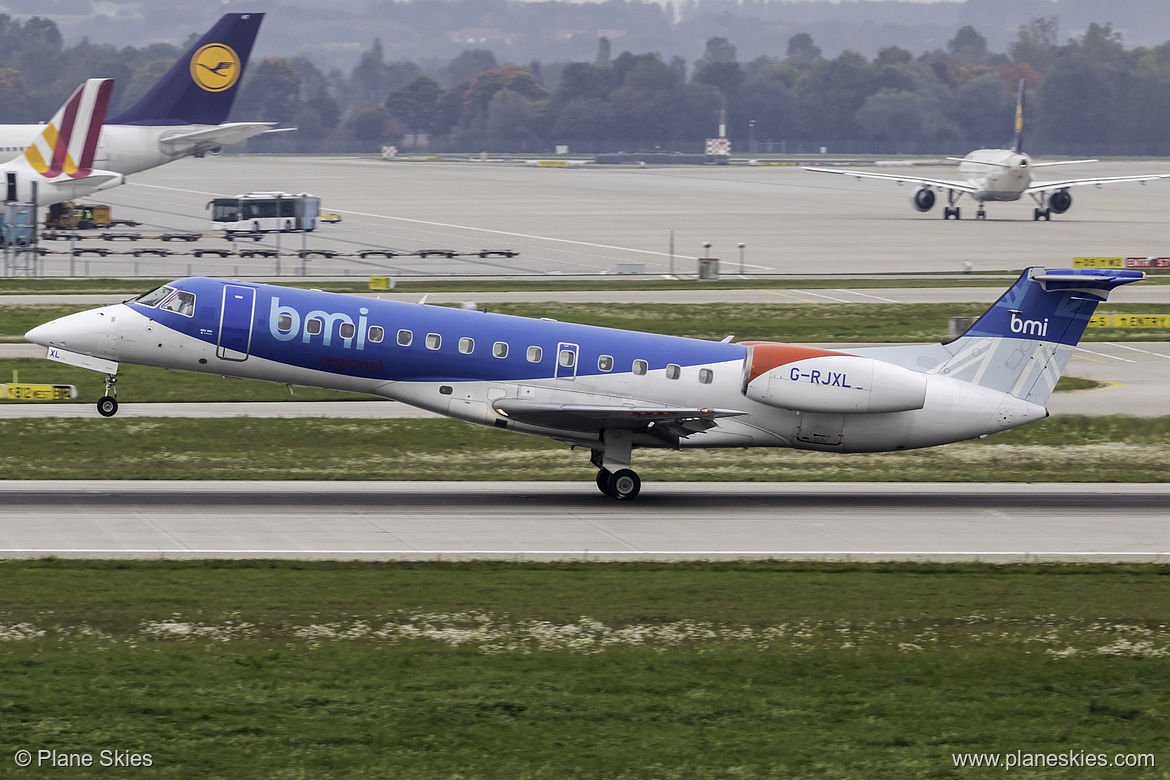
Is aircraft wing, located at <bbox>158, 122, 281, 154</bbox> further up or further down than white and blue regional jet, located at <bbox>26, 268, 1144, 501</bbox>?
further up

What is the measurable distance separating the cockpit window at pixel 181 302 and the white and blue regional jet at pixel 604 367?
32mm

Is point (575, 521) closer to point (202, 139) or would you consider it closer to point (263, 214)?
point (263, 214)

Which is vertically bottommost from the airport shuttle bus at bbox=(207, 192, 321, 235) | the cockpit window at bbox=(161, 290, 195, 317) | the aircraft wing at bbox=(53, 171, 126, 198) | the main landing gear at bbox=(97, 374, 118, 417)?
the main landing gear at bbox=(97, 374, 118, 417)

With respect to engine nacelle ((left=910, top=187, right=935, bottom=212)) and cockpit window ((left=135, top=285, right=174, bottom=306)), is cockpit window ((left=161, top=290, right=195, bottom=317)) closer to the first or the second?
cockpit window ((left=135, top=285, right=174, bottom=306))

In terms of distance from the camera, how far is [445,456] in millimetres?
38094

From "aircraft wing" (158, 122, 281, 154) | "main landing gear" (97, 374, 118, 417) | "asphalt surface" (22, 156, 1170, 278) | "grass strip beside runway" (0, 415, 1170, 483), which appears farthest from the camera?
"aircraft wing" (158, 122, 281, 154)

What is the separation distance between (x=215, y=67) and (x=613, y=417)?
71705mm

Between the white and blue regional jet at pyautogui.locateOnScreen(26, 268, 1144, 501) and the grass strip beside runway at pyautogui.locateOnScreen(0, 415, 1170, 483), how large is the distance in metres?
3.52

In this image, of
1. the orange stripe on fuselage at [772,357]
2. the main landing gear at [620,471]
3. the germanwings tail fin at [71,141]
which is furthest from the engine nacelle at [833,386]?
the germanwings tail fin at [71,141]

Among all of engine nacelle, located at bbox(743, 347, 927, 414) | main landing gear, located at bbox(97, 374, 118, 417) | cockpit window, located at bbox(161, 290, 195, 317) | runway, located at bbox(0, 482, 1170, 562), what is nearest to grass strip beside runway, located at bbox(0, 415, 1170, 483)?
runway, located at bbox(0, 482, 1170, 562)

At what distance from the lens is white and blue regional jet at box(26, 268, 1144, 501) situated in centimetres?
3170

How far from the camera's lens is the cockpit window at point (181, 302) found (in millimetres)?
32188

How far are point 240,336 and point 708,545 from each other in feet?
37.9

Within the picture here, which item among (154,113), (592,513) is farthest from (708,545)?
(154,113)
